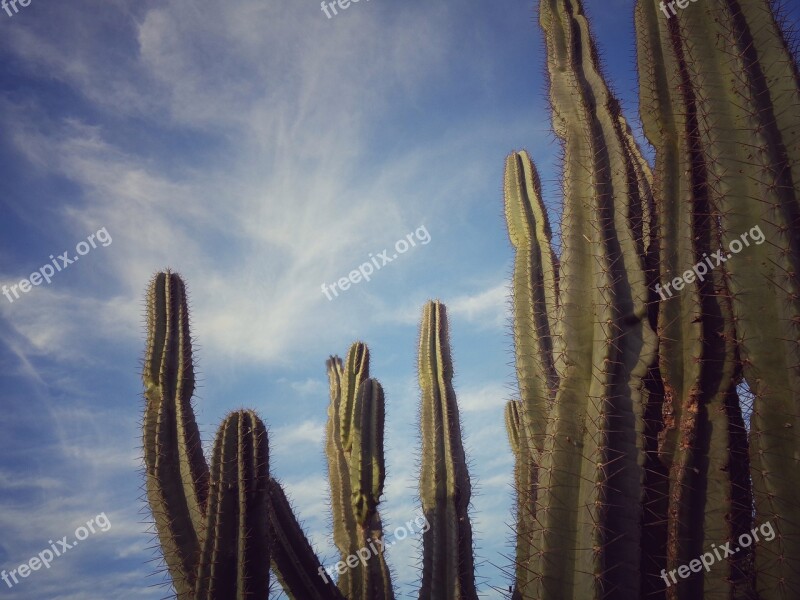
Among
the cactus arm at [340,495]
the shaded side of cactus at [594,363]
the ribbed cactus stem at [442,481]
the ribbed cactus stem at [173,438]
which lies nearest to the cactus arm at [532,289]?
the shaded side of cactus at [594,363]

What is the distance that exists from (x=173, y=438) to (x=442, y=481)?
2.51 meters

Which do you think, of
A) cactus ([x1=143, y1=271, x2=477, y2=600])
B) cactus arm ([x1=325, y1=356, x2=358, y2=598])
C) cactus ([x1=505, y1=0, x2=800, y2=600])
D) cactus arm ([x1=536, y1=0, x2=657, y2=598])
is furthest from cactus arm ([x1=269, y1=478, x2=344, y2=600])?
cactus arm ([x1=536, y1=0, x2=657, y2=598])

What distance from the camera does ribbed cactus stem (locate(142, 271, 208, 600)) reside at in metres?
4.89

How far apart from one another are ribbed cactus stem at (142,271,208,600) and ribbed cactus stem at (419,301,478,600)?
2006 mm

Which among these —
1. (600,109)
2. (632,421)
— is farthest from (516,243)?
(632,421)

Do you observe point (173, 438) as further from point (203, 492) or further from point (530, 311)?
point (530, 311)

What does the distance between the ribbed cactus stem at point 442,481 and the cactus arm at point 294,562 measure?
0.96 metres

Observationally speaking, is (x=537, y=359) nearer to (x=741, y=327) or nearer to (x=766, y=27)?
(x=741, y=327)

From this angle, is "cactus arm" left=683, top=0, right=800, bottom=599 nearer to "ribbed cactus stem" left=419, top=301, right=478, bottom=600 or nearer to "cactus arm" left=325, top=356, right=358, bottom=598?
"ribbed cactus stem" left=419, top=301, right=478, bottom=600

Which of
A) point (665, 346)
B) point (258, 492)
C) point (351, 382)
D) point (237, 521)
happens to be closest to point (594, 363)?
point (665, 346)

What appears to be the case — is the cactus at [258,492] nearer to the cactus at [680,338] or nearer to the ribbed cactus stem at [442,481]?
the ribbed cactus stem at [442,481]

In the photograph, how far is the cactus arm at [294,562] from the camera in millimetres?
5246

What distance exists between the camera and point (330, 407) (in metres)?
8.29

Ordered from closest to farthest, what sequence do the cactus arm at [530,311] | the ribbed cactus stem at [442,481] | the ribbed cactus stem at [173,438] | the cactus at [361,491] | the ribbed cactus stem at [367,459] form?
1. the cactus arm at [530,311]
2. the ribbed cactus stem at [173,438]
3. the ribbed cactus stem at [442,481]
4. the cactus at [361,491]
5. the ribbed cactus stem at [367,459]
